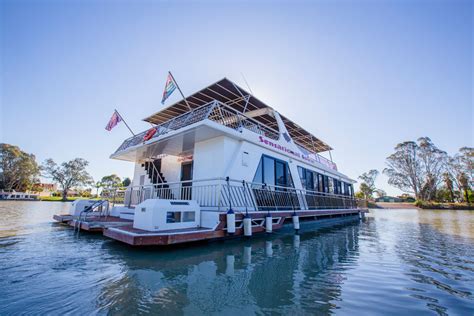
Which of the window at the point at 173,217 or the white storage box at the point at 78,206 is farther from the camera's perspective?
the white storage box at the point at 78,206

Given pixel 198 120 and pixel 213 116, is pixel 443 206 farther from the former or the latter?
pixel 198 120

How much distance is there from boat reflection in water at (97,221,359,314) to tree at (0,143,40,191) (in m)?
54.6

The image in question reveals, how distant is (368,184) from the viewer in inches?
2559

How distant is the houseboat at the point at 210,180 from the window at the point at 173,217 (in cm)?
3

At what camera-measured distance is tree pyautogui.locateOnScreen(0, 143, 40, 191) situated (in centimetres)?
4191

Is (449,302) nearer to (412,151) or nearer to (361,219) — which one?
(361,219)

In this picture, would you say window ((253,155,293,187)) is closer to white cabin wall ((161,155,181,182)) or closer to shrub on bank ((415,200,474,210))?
white cabin wall ((161,155,181,182))

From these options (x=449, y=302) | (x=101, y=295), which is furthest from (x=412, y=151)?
(x=101, y=295)

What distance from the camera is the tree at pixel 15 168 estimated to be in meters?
41.9

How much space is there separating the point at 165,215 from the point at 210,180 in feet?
7.59

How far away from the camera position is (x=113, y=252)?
487 cm

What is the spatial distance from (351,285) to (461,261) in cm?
359

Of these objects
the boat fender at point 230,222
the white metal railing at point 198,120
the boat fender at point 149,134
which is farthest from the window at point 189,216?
the boat fender at point 149,134

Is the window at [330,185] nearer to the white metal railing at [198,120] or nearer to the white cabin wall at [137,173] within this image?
the white metal railing at [198,120]
